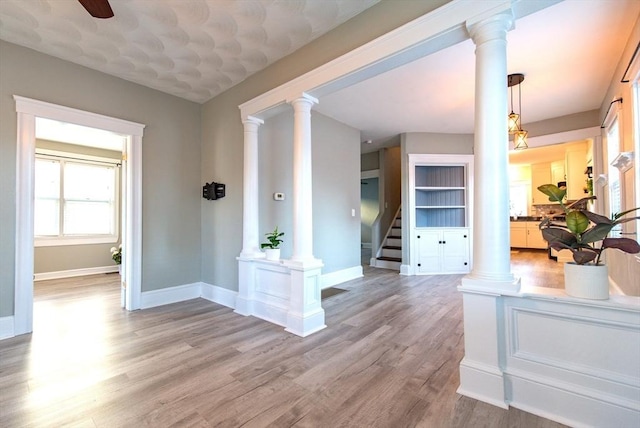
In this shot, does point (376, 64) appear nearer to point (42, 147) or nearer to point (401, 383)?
point (401, 383)

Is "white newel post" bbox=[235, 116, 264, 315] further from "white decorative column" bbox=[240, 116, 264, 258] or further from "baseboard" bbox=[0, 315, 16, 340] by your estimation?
"baseboard" bbox=[0, 315, 16, 340]

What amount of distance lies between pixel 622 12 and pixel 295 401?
3759mm

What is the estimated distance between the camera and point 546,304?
158cm

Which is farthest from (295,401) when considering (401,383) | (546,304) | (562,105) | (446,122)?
(562,105)

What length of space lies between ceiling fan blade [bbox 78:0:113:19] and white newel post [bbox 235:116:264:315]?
161 centimetres

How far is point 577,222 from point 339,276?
360 centimetres

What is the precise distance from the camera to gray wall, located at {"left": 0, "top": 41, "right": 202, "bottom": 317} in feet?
9.04

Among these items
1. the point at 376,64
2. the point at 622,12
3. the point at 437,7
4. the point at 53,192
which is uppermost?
the point at 622,12

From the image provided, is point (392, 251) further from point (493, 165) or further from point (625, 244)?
point (625, 244)

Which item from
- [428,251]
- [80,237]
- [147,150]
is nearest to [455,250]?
[428,251]

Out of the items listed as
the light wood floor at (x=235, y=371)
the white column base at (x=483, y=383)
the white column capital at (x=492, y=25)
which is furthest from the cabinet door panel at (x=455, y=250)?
the white column capital at (x=492, y=25)

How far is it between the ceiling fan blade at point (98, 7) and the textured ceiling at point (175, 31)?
1.42 feet

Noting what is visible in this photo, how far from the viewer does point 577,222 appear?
1.51 metres

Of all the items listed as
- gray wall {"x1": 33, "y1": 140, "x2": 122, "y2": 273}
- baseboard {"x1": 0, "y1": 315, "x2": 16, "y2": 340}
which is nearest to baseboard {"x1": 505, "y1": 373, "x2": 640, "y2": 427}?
baseboard {"x1": 0, "y1": 315, "x2": 16, "y2": 340}
